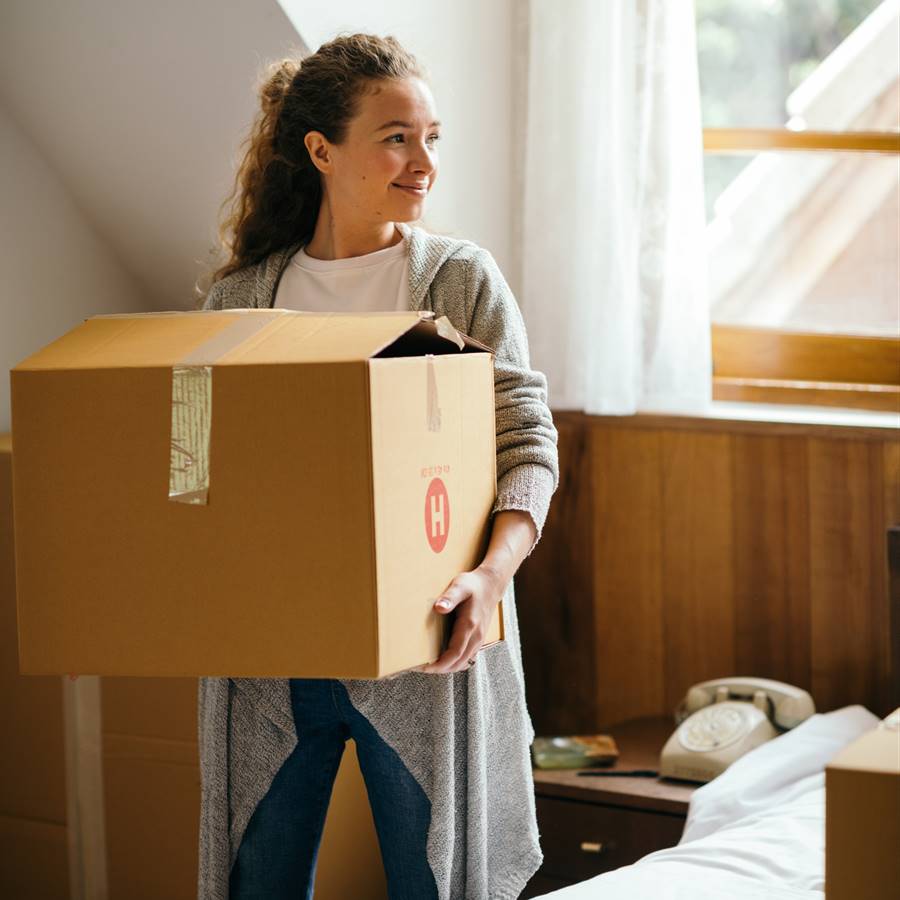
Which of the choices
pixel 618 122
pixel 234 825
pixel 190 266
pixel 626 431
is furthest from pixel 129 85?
pixel 234 825

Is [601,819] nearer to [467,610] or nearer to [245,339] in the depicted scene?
[467,610]

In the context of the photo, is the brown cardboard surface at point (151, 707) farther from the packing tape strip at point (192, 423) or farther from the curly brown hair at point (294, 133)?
the packing tape strip at point (192, 423)

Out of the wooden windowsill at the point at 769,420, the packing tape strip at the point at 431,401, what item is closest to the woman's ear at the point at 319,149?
the packing tape strip at the point at 431,401

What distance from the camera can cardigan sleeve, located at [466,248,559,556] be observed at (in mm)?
1396

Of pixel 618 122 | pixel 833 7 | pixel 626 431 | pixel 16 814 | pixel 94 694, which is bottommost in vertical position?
pixel 16 814

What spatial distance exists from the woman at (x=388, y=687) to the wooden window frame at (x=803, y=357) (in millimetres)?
1152

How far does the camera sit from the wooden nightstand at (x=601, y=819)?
2164mm

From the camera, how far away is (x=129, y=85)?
2.17 meters

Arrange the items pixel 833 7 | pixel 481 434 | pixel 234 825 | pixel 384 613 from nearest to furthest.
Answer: pixel 384 613 < pixel 481 434 < pixel 234 825 < pixel 833 7

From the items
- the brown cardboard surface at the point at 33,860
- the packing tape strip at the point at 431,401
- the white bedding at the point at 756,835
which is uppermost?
the packing tape strip at the point at 431,401

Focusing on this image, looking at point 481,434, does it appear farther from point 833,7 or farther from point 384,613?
point 833,7

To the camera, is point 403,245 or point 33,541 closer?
point 33,541

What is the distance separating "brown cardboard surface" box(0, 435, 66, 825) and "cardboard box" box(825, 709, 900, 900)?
1568 mm

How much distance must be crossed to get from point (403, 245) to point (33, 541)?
0.54 m
